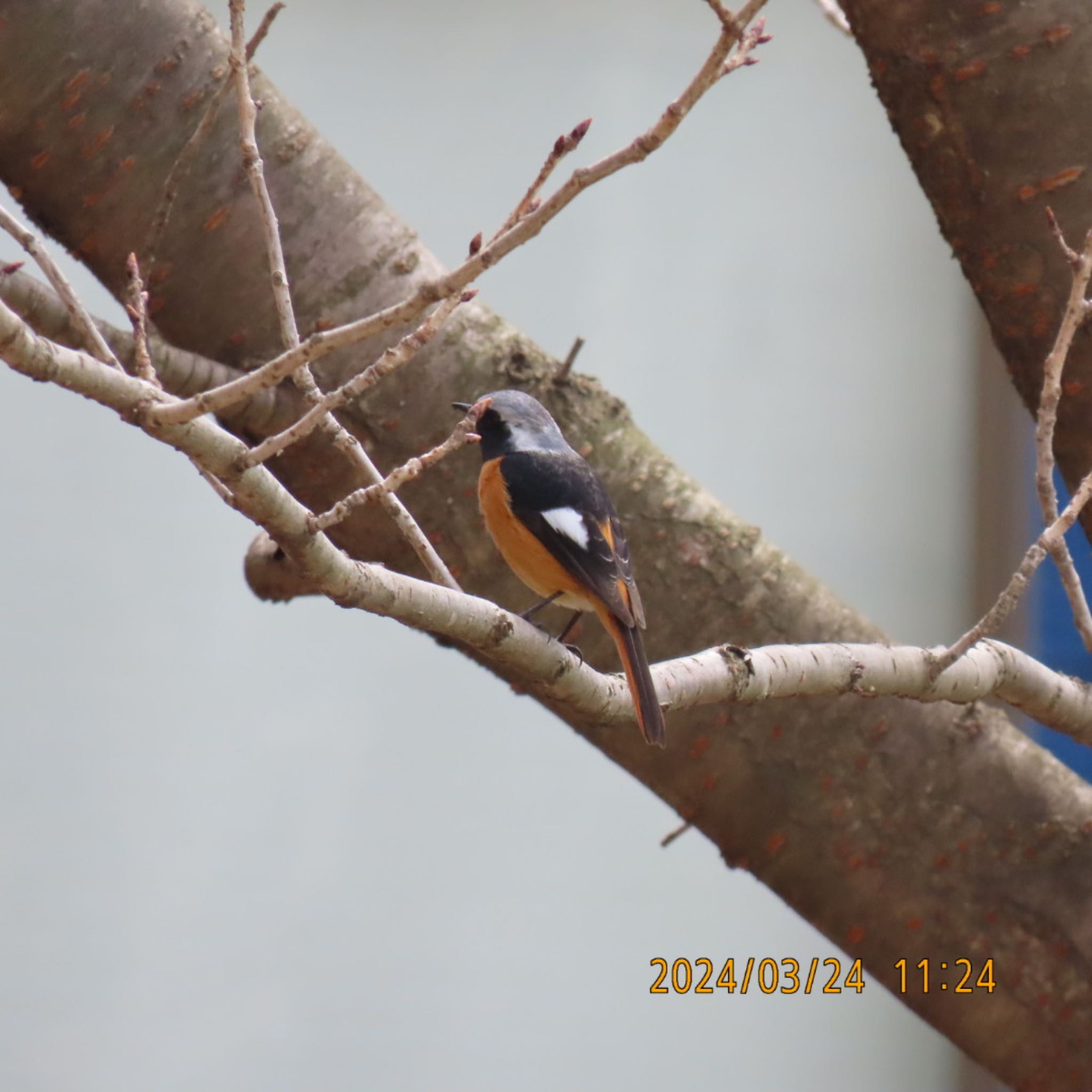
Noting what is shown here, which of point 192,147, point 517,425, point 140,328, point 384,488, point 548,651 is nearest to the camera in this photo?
point 384,488

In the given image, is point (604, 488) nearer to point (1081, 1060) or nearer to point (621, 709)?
point (621, 709)

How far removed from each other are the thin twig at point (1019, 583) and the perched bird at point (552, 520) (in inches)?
12.9

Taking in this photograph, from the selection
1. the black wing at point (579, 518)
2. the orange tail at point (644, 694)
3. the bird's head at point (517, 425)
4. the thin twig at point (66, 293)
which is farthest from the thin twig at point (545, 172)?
the bird's head at point (517, 425)

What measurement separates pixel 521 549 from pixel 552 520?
2.5 inches

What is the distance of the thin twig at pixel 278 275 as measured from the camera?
Answer: 3.01 ft

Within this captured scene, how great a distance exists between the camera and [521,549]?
4.58ft

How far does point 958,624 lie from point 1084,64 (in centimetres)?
234

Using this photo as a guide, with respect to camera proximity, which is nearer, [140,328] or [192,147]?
[140,328]

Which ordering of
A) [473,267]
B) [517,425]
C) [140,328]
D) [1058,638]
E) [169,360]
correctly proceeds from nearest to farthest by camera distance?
[473,267]
[140,328]
[169,360]
[517,425]
[1058,638]

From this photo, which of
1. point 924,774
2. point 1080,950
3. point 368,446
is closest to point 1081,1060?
point 1080,950

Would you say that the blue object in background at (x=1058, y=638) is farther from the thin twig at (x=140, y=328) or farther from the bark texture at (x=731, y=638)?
the thin twig at (x=140, y=328)

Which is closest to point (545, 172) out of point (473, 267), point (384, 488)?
point (473, 267)

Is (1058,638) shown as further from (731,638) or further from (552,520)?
(552,520)
